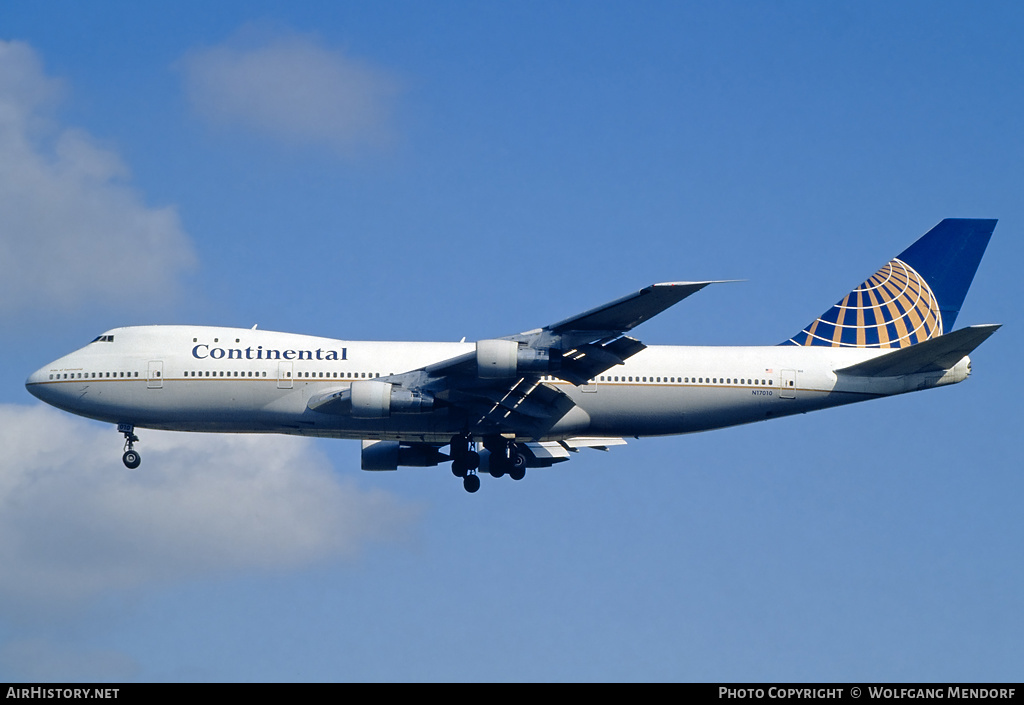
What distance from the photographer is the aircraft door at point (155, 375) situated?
3744 centimetres

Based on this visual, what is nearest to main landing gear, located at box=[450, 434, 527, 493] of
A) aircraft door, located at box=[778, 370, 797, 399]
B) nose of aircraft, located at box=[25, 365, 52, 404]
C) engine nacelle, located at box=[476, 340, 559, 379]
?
engine nacelle, located at box=[476, 340, 559, 379]

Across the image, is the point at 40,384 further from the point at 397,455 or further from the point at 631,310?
the point at 631,310

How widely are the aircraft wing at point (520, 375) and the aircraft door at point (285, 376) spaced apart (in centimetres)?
99

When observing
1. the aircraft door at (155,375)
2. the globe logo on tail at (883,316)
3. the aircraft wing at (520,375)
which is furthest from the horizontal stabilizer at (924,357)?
the aircraft door at (155,375)

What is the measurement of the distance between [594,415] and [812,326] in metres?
9.03

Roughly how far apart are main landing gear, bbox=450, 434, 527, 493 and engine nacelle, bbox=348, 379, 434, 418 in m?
2.90

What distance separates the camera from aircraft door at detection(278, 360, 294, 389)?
37.2 metres

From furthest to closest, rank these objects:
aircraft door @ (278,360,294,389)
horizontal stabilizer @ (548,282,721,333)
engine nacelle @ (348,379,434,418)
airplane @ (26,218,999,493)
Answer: aircraft door @ (278,360,294,389) → airplane @ (26,218,999,493) → engine nacelle @ (348,379,434,418) → horizontal stabilizer @ (548,282,721,333)

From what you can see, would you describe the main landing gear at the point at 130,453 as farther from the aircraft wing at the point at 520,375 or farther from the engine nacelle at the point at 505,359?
the engine nacelle at the point at 505,359

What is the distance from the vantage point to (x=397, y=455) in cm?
4162

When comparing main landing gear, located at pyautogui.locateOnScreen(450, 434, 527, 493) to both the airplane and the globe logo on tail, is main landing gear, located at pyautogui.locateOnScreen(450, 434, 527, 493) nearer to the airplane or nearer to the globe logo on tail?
the airplane
